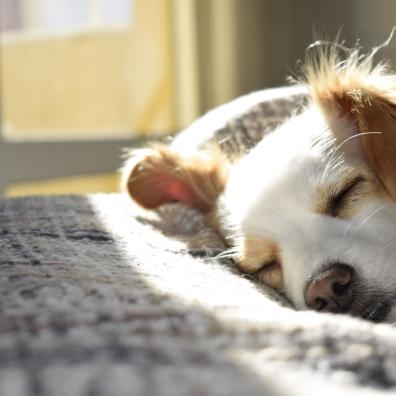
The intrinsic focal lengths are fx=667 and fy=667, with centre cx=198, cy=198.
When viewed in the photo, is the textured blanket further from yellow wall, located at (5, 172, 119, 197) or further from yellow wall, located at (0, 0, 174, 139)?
yellow wall, located at (0, 0, 174, 139)

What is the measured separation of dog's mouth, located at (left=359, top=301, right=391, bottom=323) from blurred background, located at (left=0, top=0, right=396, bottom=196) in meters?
2.40

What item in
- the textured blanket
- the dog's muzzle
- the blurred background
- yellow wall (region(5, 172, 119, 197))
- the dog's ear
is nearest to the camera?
the textured blanket

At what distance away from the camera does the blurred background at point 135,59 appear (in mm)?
3525

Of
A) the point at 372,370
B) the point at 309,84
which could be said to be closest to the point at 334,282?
the point at 372,370

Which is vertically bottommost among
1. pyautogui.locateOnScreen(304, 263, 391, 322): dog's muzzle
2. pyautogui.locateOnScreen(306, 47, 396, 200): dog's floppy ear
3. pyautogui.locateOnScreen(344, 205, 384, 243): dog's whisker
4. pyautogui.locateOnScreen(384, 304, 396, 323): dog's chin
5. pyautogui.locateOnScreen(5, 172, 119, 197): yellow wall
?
pyautogui.locateOnScreen(5, 172, 119, 197): yellow wall

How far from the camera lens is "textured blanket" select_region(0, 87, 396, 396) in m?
0.53

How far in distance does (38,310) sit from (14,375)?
0.50 feet

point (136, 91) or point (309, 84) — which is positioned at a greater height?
point (309, 84)

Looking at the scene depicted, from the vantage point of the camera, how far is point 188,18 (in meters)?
3.64

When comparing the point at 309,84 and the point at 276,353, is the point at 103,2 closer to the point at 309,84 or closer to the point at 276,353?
the point at 309,84

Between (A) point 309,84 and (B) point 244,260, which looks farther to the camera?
(A) point 309,84

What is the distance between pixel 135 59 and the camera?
3707mm

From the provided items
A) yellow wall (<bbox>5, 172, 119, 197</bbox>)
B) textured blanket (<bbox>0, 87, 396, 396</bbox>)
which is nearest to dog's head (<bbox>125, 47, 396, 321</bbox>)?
textured blanket (<bbox>0, 87, 396, 396</bbox>)

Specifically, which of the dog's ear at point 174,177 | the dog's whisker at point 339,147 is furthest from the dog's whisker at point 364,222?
the dog's ear at point 174,177
